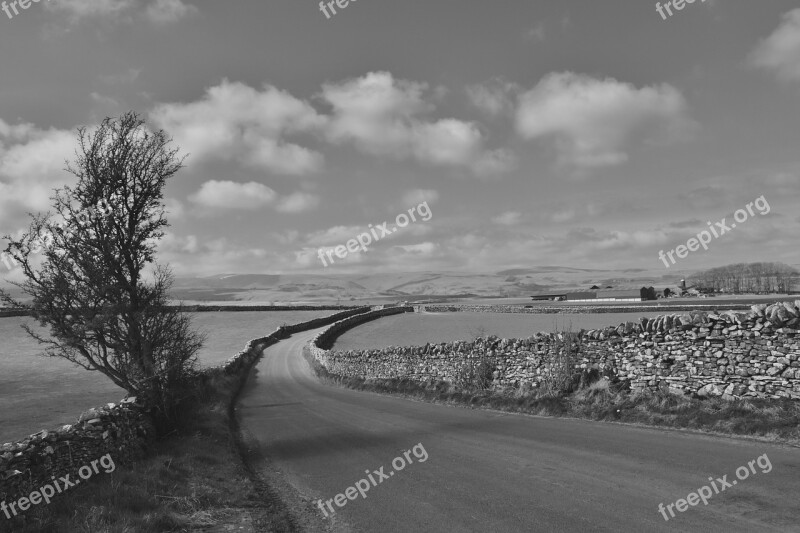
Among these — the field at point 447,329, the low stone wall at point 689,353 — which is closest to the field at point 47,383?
the field at point 447,329

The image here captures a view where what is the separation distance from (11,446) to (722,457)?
39.2ft

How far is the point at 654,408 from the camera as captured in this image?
13508mm

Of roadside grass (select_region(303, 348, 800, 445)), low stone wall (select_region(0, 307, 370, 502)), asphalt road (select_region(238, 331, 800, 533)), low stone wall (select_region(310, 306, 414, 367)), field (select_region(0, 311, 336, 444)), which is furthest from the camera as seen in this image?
low stone wall (select_region(310, 306, 414, 367))

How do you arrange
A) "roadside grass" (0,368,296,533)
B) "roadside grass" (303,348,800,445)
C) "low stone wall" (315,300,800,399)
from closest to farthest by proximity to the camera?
1. "roadside grass" (0,368,296,533)
2. "roadside grass" (303,348,800,445)
3. "low stone wall" (315,300,800,399)

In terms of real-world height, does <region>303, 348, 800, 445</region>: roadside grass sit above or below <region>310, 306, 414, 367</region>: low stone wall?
above

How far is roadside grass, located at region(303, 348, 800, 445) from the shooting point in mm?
10875

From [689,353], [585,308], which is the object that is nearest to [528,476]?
[689,353]

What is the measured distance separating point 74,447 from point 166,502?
7.62 ft

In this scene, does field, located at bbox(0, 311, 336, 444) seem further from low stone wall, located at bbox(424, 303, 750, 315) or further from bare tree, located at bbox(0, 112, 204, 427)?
low stone wall, located at bbox(424, 303, 750, 315)

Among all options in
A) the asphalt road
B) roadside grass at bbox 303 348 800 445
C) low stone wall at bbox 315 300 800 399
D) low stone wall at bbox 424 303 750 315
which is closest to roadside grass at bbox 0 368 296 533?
the asphalt road

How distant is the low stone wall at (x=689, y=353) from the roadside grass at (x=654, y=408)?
444 mm

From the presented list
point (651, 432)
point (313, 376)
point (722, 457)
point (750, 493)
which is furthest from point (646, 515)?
point (313, 376)

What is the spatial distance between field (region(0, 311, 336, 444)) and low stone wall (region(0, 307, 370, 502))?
10.4 m

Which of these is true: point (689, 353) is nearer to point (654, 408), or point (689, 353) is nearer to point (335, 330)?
point (654, 408)
